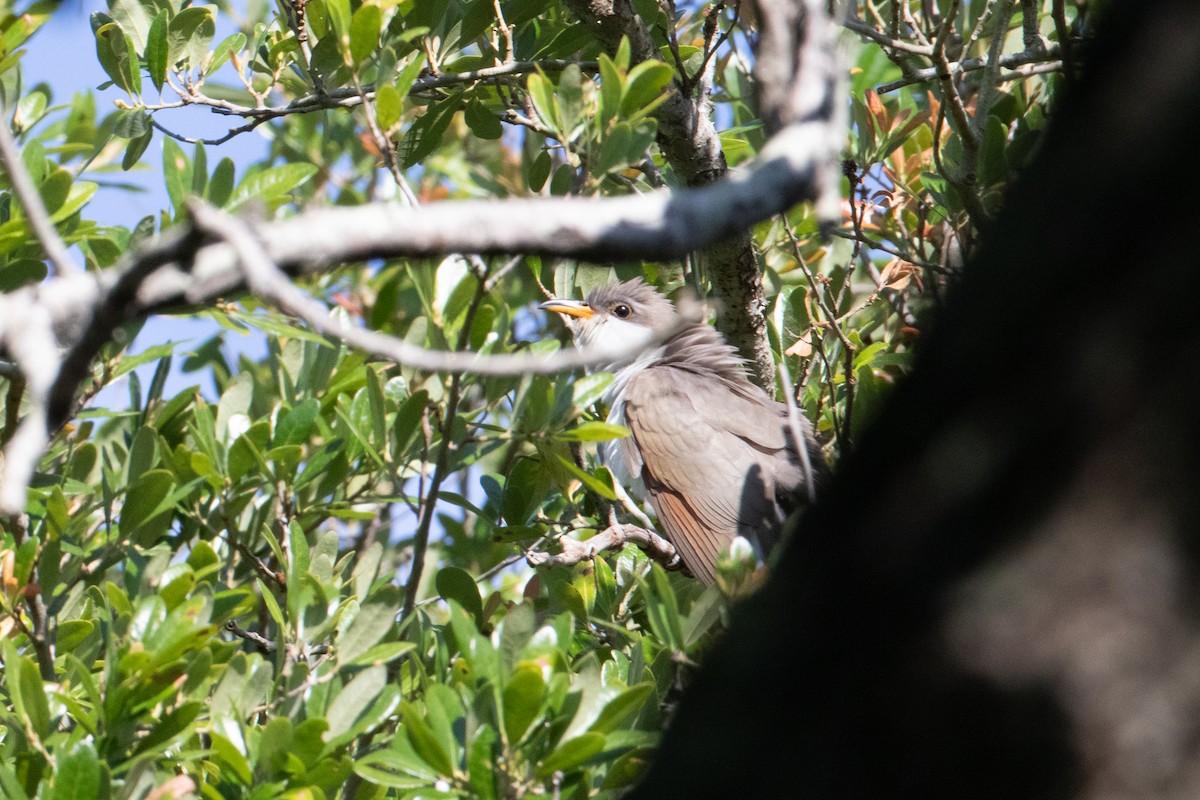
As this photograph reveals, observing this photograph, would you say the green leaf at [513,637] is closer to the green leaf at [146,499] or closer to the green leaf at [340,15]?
the green leaf at [146,499]

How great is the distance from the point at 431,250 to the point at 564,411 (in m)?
1.78

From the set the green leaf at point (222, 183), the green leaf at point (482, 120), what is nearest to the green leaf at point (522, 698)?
the green leaf at point (222, 183)

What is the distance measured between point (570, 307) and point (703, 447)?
850 mm

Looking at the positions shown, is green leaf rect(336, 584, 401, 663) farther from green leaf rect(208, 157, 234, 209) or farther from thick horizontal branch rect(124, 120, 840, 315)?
thick horizontal branch rect(124, 120, 840, 315)

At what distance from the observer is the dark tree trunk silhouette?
1.01m

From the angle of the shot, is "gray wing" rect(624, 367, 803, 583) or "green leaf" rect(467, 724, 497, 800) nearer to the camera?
"green leaf" rect(467, 724, 497, 800)

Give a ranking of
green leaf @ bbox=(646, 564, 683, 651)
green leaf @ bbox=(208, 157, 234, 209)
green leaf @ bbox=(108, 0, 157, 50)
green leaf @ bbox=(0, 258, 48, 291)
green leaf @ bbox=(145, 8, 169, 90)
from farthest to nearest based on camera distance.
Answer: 1. green leaf @ bbox=(108, 0, 157, 50)
2. green leaf @ bbox=(145, 8, 169, 90)
3. green leaf @ bbox=(0, 258, 48, 291)
4. green leaf @ bbox=(208, 157, 234, 209)
5. green leaf @ bbox=(646, 564, 683, 651)

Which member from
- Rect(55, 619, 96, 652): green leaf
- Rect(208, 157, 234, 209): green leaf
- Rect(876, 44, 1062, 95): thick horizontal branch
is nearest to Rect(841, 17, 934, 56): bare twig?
Rect(876, 44, 1062, 95): thick horizontal branch

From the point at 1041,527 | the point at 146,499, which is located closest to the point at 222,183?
the point at 146,499

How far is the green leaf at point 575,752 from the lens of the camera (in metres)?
2.11

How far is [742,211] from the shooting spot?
1335 mm

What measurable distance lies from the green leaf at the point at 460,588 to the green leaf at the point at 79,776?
1195mm

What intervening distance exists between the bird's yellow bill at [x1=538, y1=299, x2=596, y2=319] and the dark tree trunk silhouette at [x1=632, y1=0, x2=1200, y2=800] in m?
3.57

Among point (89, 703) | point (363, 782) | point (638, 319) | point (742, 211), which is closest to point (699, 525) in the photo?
point (638, 319)
